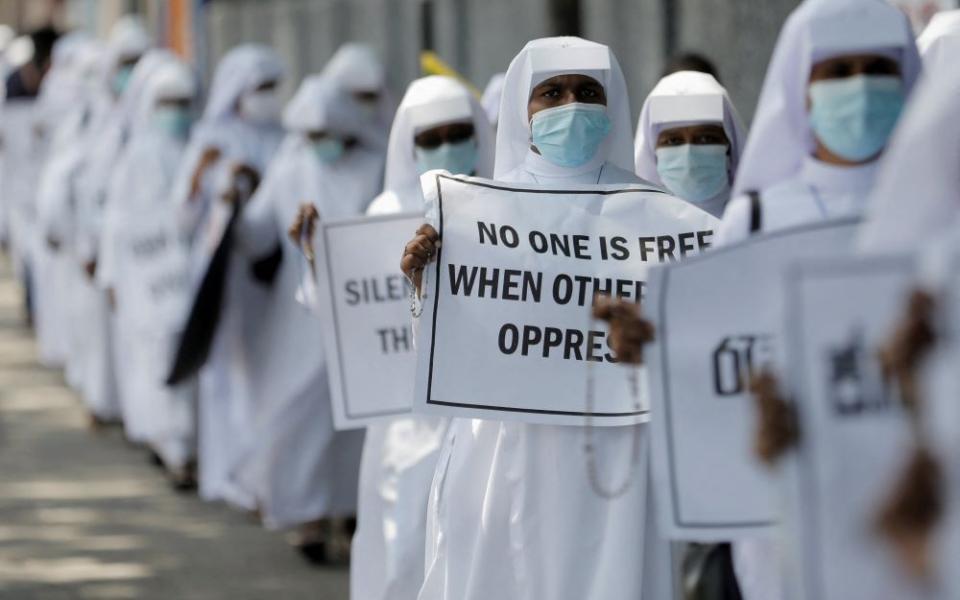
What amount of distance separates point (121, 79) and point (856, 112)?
982 cm

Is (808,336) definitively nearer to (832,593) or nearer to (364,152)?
(832,593)

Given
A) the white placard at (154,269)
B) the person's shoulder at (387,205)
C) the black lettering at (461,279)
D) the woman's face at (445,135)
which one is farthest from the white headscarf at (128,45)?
the black lettering at (461,279)

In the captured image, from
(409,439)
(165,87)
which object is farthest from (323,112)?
(165,87)

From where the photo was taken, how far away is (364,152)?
9125mm

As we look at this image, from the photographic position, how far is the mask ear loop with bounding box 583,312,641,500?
17.0ft

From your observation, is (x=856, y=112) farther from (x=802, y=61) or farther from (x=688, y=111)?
(x=688, y=111)

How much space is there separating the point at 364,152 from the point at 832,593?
5.95 metres

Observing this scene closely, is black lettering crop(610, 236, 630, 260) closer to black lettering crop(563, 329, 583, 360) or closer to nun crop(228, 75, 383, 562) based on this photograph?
black lettering crop(563, 329, 583, 360)

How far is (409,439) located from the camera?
673 cm

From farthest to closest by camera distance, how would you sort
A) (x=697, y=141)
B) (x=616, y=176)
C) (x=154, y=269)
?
(x=154, y=269), (x=697, y=141), (x=616, y=176)

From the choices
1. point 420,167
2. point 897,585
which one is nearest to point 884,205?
point 897,585

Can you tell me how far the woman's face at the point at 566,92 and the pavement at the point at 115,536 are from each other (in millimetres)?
3275

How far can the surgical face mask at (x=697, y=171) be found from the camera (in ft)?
19.1

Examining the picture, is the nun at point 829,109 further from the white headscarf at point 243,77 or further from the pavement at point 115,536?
the white headscarf at point 243,77
